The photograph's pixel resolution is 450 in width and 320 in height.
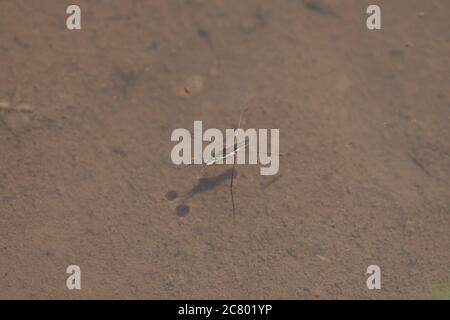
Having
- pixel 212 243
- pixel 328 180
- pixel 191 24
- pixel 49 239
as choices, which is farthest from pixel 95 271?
pixel 191 24

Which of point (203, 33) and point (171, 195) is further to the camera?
point (203, 33)

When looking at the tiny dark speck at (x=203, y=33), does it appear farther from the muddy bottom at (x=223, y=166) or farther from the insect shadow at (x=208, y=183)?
the insect shadow at (x=208, y=183)

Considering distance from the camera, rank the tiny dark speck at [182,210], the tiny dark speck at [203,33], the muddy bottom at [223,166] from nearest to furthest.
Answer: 1. the muddy bottom at [223,166]
2. the tiny dark speck at [182,210]
3. the tiny dark speck at [203,33]

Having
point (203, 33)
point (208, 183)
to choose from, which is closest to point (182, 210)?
point (208, 183)

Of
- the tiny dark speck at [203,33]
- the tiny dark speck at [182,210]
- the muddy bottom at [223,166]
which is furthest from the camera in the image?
the tiny dark speck at [203,33]

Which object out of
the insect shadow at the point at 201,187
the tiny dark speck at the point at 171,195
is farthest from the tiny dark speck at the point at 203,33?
the tiny dark speck at the point at 171,195

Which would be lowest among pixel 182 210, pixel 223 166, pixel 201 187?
pixel 182 210

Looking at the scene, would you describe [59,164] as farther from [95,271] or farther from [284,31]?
[284,31]

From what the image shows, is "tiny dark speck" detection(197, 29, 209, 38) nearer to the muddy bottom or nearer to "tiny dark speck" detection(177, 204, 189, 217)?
the muddy bottom

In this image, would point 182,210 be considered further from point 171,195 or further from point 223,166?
point 223,166
